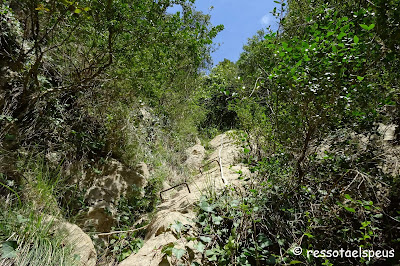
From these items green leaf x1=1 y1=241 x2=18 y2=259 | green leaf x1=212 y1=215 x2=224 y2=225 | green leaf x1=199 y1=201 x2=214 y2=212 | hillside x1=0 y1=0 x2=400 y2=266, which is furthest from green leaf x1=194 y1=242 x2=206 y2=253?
green leaf x1=1 y1=241 x2=18 y2=259

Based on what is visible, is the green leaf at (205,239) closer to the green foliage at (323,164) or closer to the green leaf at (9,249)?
the green foliage at (323,164)

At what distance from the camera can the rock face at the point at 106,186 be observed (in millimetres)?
3205

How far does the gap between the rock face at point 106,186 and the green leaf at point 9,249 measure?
4.34 feet

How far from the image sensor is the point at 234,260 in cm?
179

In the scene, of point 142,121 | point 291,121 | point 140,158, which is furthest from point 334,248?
point 142,121

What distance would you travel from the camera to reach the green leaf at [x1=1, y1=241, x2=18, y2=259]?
1503mm

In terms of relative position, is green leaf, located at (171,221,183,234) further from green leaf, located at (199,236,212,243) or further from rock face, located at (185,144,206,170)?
rock face, located at (185,144,206,170)

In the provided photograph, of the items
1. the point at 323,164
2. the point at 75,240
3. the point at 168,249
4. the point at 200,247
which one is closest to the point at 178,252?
the point at 168,249

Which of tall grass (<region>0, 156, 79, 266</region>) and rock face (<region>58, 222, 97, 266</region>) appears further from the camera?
rock face (<region>58, 222, 97, 266</region>)

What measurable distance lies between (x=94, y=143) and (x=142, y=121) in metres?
1.05

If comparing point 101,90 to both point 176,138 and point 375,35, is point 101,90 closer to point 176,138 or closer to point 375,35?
point 176,138

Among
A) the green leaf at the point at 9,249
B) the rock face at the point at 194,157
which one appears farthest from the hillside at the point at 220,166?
the rock face at the point at 194,157

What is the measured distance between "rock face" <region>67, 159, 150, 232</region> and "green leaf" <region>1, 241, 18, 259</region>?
132 cm

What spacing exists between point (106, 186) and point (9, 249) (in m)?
2.11
